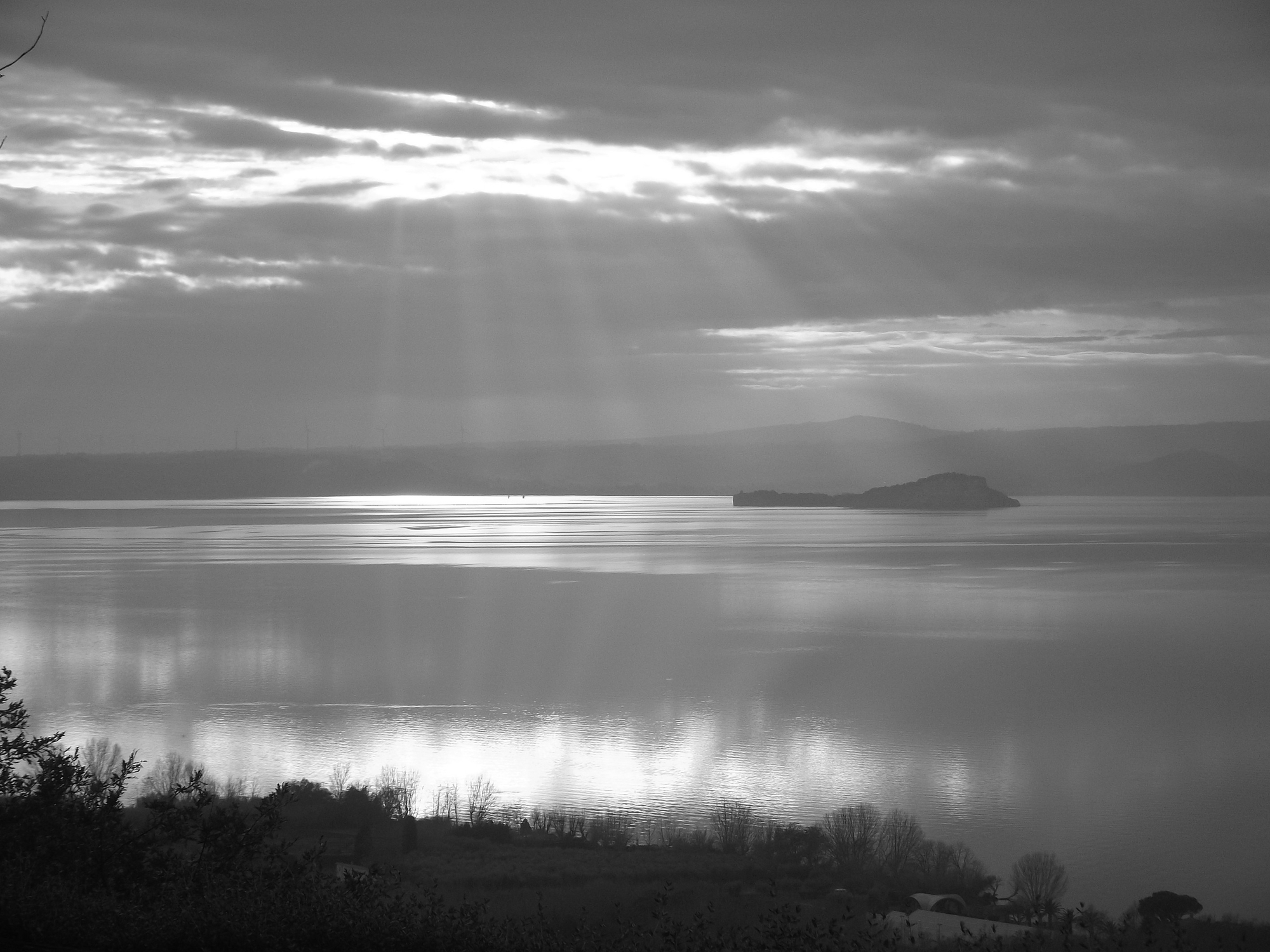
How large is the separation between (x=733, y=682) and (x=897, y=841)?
1120cm

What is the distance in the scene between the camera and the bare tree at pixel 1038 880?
10391mm

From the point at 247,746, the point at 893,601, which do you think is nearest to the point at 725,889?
the point at 247,746

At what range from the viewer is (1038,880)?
11148 mm

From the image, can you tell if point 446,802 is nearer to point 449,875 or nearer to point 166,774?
point 449,875

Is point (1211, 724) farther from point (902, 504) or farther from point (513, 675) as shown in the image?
point (902, 504)

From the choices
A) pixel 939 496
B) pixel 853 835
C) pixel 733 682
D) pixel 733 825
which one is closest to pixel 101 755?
pixel 733 825

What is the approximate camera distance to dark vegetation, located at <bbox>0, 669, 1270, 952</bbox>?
5.40 m

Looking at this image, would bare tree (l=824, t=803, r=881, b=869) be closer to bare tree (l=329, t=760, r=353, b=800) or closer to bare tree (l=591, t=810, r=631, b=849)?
bare tree (l=591, t=810, r=631, b=849)

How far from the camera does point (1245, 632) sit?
30500 millimetres

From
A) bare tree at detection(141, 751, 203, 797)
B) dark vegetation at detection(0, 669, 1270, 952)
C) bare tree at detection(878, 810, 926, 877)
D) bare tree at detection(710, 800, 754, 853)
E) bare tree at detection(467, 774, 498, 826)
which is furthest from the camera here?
bare tree at detection(141, 751, 203, 797)

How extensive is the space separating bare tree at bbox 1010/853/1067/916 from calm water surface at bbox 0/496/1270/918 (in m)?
0.28

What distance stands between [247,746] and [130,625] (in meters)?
15.6

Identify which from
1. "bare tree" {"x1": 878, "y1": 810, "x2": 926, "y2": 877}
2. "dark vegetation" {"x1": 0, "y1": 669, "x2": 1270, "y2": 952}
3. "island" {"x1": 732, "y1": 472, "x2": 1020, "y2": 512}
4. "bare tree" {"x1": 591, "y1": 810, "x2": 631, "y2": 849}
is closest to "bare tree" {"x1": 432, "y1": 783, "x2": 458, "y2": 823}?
"dark vegetation" {"x1": 0, "y1": 669, "x2": 1270, "y2": 952}

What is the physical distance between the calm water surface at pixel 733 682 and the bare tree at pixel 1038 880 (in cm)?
28
